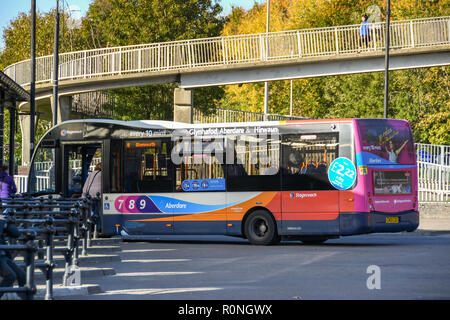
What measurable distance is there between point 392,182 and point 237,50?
2042cm

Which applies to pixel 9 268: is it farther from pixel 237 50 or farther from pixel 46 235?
pixel 237 50

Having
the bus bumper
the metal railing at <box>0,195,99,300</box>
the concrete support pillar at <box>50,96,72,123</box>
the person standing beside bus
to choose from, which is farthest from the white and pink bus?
the concrete support pillar at <box>50,96,72,123</box>

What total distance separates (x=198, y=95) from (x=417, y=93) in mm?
12648

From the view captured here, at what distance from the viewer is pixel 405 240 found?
23609 millimetres

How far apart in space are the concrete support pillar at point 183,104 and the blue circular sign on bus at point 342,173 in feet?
66.7

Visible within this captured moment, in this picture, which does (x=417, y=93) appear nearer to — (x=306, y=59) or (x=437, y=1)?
(x=437, y=1)

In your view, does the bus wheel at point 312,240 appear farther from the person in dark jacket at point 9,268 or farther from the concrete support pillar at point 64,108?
the concrete support pillar at point 64,108

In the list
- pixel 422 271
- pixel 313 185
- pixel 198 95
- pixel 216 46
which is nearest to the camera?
pixel 422 271

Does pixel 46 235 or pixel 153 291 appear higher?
pixel 46 235

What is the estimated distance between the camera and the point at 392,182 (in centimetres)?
2042

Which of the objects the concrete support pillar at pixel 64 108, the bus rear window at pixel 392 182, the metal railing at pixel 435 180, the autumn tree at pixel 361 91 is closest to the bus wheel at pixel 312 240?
the bus rear window at pixel 392 182

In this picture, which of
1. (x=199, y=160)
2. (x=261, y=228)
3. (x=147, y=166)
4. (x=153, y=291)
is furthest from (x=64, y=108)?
(x=153, y=291)

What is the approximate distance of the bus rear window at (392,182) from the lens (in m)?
20.2

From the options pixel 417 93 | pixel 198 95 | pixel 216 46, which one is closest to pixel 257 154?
pixel 216 46
